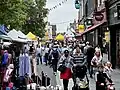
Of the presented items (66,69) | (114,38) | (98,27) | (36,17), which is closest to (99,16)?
(114,38)

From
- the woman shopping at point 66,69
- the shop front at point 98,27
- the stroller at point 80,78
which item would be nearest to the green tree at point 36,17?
the shop front at point 98,27

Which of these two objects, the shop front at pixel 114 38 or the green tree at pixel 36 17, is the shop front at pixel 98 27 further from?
the green tree at pixel 36 17

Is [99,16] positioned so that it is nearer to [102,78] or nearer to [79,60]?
[79,60]

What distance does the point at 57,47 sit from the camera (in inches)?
1059

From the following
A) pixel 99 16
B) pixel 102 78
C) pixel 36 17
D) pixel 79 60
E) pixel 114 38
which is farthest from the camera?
pixel 36 17

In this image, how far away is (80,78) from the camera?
15.5 metres

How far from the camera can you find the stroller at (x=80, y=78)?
15.1 m

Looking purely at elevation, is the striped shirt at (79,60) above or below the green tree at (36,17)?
below

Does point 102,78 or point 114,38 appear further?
point 114,38

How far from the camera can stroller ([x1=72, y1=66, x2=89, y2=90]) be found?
15.1 meters

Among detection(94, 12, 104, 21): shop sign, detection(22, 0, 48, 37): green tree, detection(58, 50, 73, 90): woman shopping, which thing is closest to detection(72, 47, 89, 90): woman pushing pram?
detection(58, 50, 73, 90): woman shopping

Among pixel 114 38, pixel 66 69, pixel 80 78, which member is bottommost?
pixel 80 78

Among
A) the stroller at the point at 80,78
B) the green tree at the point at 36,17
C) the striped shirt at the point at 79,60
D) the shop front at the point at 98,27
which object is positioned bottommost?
the stroller at the point at 80,78

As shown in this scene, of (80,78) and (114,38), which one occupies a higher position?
(114,38)
